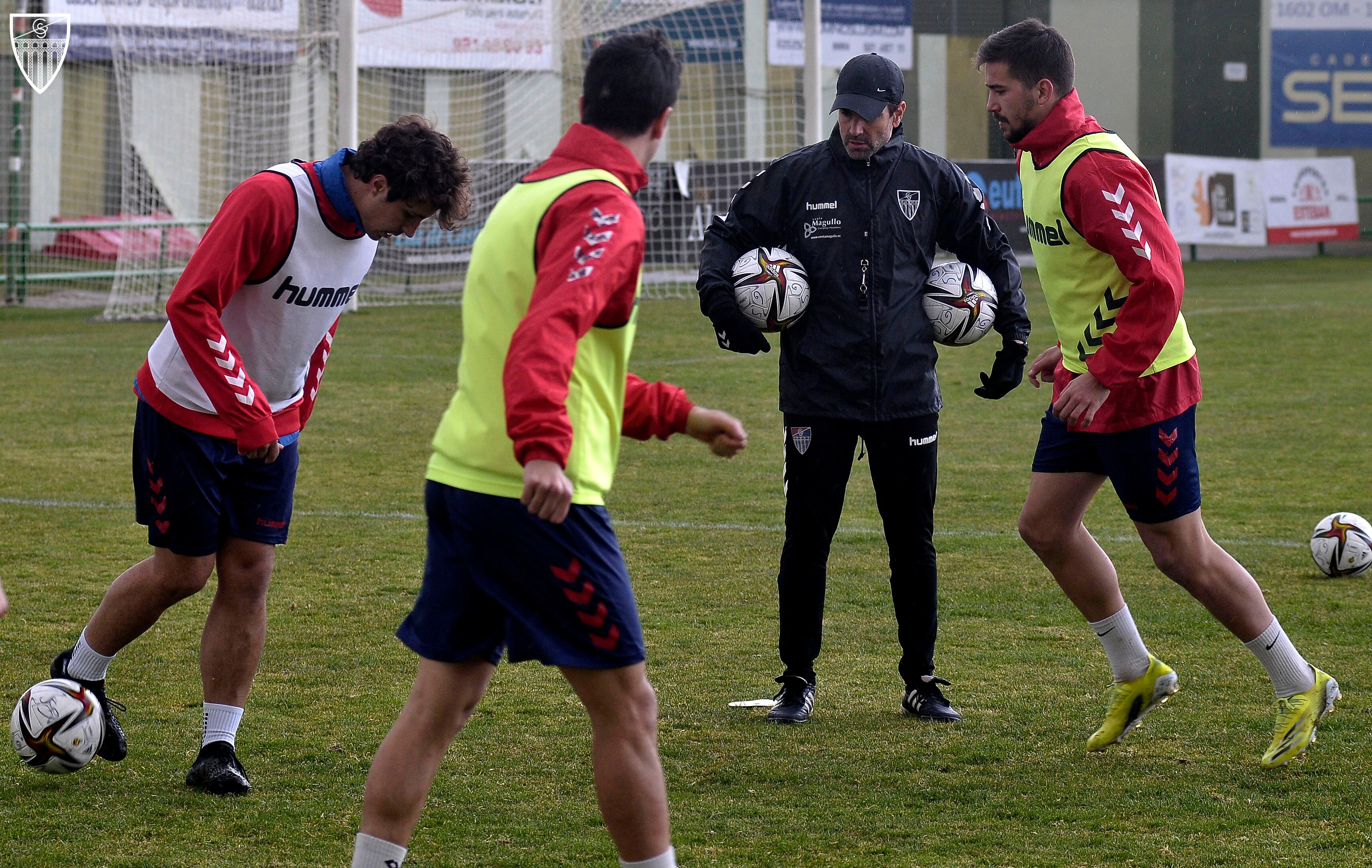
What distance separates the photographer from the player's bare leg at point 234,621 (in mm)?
4328

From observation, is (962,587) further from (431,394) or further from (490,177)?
(490,177)

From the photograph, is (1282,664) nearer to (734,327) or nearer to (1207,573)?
(1207,573)

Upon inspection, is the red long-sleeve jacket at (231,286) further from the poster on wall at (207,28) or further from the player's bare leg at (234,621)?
the poster on wall at (207,28)

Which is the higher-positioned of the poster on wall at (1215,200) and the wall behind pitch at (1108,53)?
the wall behind pitch at (1108,53)

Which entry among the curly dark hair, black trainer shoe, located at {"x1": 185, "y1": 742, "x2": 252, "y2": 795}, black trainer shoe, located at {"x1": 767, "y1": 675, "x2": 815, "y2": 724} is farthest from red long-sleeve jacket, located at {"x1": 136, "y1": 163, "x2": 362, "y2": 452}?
black trainer shoe, located at {"x1": 767, "y1": 675, "x2": 815, "y2": 724}

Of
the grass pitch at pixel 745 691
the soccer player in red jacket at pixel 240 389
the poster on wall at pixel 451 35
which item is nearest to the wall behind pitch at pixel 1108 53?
the poster on wall at pixel 451 35

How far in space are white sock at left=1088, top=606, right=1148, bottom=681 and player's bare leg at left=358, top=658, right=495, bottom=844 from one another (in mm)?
2329

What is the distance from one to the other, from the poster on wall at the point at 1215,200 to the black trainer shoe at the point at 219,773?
24389 mm

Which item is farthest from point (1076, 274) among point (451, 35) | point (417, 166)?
point (451, 35)

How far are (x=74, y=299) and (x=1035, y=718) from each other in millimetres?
19261

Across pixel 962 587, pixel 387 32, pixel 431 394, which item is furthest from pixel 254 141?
pixel 962 587

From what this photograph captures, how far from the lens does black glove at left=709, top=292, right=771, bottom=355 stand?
5094mm

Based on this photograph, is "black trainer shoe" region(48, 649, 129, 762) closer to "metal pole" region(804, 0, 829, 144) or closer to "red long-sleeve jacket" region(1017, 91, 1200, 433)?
"red long-sleeve jacket" region(1017, 91, 1200, 433)

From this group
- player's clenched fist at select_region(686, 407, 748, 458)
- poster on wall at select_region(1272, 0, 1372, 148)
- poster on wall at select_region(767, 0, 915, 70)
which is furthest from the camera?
poster on wall at select_region(1272, 0, 1372, 148)
